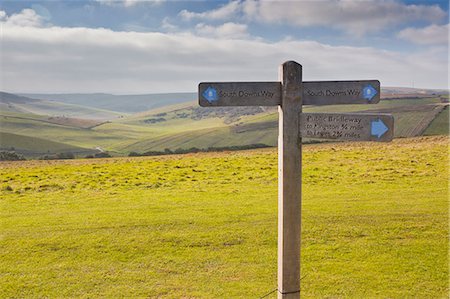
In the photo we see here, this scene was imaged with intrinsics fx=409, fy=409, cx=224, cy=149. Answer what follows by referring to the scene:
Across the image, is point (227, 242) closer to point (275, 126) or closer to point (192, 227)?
point (192, 227)

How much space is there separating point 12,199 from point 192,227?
33.9 ft

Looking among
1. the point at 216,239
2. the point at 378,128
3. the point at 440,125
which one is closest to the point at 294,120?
the point at 378,128

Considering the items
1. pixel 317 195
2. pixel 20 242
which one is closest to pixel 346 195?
pixel 317 195

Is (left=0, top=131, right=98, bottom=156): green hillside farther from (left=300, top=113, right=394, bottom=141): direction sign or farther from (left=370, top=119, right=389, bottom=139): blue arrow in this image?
(left=370, top=119, right=389, bottom=139): blue arrow

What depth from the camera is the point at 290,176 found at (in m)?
6.68

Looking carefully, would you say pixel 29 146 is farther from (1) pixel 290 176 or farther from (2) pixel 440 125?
(1) pixel 290 176

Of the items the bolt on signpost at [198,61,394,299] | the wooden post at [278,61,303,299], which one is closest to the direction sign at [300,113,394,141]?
the bolt on signpost at [198,61,394,299]

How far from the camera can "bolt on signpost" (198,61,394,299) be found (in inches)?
260

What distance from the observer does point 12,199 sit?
737 inches

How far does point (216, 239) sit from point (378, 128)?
21.5ft

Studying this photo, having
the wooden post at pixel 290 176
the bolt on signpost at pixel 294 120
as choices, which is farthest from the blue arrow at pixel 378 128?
the wooden post at pixel 290 176

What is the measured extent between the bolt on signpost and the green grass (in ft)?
316

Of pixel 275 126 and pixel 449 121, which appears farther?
pixel 275 126

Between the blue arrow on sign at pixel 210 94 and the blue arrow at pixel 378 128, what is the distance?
2630 millimetres
